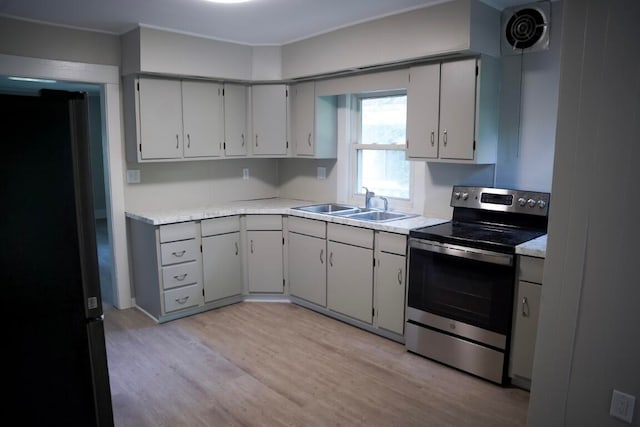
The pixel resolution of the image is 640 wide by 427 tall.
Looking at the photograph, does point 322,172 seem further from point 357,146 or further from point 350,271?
point 350,271

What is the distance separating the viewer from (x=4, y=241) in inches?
54.9

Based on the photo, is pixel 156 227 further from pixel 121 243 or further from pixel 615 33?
pixel 615 33

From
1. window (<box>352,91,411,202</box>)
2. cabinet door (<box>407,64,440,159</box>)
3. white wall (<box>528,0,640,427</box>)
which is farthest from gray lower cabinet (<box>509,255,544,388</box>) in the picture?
window (<box>352,91,411,202</box>)

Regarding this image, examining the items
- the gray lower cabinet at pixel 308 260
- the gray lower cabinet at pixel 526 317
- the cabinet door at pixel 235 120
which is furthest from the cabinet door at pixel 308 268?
the gray lower cabinet at pixel 526 317

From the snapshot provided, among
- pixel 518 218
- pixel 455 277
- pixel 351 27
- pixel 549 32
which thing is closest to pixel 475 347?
pixel 455 277

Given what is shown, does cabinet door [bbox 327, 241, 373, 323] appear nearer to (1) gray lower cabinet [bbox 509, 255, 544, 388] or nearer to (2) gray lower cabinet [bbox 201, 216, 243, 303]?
(2) gray lower cabinet [bbox 201, 216, 243, 303]

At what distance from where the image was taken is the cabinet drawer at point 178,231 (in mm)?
3719

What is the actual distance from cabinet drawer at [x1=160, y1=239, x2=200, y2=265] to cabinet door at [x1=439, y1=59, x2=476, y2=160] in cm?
215

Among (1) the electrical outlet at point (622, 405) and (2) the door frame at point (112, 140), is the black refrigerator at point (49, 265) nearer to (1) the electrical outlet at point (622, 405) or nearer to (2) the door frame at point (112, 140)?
(1) the electrical outlet at point (622, 405)

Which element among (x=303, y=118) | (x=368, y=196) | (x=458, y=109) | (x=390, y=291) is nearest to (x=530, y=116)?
(x=458, y=109)

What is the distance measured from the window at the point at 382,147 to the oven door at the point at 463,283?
38.0 inches

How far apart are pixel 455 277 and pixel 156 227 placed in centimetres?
232

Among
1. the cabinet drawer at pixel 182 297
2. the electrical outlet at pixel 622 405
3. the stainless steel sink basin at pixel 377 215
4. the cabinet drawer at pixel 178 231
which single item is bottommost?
the cabinet drawer at pixel 182 297

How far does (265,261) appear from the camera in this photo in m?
4.23
